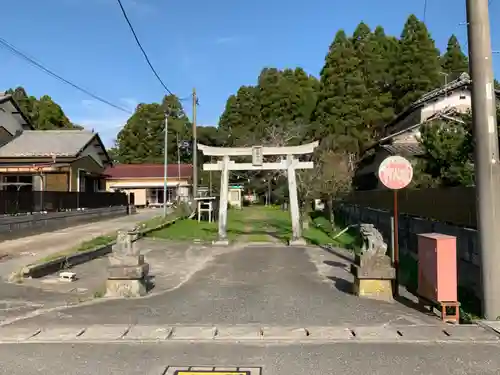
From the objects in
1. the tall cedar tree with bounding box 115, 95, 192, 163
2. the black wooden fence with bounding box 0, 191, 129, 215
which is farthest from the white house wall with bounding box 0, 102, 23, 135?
the tall cedar tree with bounding box 115, 95, 192, 163

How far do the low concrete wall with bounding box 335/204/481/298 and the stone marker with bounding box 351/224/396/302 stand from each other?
4.74ft

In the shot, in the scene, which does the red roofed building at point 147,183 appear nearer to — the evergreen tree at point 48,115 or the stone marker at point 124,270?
the evergreen tree at point 48,115

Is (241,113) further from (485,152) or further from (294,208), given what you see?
(485,152)

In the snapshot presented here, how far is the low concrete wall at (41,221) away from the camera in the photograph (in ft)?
63.3

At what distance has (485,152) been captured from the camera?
7293 millimetres

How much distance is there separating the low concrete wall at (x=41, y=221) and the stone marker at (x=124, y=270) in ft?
36.1

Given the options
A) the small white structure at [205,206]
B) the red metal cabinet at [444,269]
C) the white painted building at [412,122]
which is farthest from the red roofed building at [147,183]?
the red metal cabinet at [444,269]

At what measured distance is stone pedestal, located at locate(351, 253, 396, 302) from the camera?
8641mm

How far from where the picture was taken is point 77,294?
31.7ft

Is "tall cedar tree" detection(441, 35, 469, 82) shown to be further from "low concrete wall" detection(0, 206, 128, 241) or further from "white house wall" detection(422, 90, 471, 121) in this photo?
"low concrete wall" detection(0, 206, 128, 241)

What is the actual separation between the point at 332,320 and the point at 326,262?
7275mm

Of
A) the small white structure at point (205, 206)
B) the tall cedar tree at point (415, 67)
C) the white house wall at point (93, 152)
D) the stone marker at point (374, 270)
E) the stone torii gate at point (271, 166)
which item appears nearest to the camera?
the stone marker at point (374, 270)

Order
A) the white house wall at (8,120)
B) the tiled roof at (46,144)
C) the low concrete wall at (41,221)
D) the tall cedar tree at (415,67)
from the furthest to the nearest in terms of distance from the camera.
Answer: the tall cedar tree at (415,67), the white house wall at (8,120), the tiled roof at (46,144), the low concrete wall at (41,221)

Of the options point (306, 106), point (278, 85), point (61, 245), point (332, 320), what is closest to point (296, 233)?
point (61, 245)
